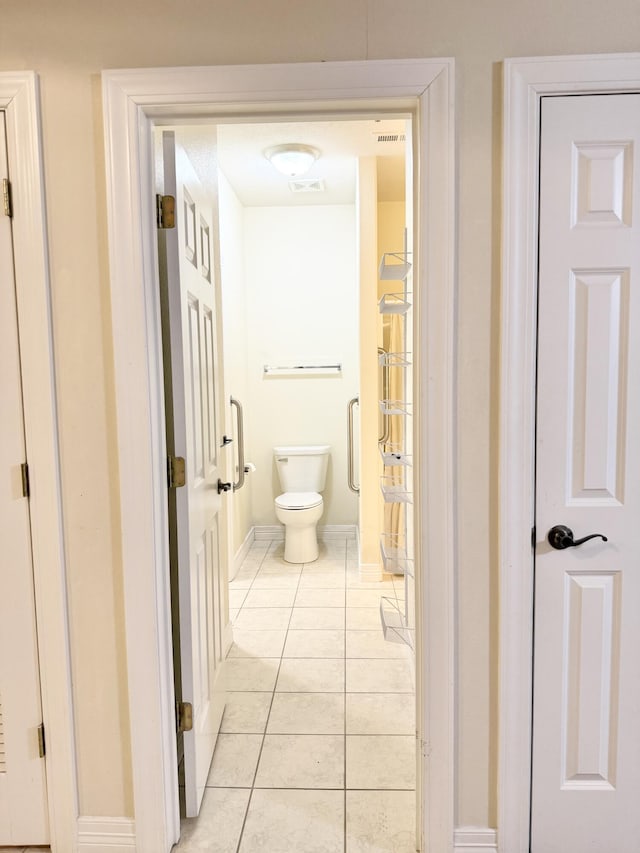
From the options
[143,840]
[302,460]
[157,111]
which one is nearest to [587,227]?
[157,111]

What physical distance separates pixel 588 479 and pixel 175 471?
115 centimetres

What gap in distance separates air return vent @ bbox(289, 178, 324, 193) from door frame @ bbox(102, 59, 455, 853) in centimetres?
250

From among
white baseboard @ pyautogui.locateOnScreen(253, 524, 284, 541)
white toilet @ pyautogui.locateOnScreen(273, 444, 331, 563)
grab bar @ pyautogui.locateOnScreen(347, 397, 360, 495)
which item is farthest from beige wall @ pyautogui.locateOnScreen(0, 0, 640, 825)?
white baseboard @ pyautogui.locateOnScreen(253, 524, 284, 541)

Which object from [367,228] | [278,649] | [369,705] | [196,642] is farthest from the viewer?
[367,228]

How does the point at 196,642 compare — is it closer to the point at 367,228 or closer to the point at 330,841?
the point at 330,841

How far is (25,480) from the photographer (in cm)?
152

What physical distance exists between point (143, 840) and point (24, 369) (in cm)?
136

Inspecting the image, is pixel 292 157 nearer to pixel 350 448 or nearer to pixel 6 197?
pixel 350 448

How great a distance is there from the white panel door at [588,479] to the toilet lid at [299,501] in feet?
8.48

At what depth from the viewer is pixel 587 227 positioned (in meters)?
1.40

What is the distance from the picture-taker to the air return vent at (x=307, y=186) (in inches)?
150

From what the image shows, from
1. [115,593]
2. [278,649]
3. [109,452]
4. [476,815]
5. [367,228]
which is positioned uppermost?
[367,228]

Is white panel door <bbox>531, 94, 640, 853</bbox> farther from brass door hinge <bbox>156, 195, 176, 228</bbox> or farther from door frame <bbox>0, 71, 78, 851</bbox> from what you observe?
door frame <bbox>0, 71, 78, 851</bbox>

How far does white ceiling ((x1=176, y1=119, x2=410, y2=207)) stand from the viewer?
2.91 m
